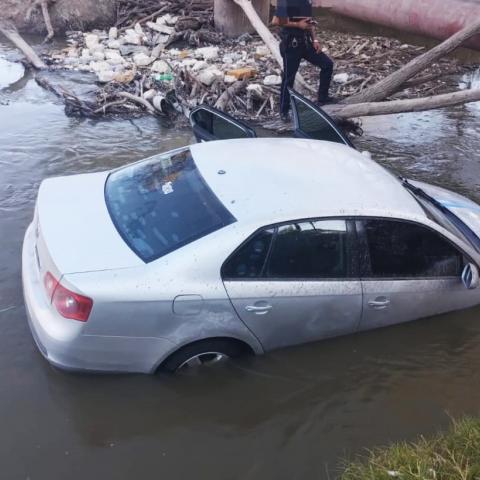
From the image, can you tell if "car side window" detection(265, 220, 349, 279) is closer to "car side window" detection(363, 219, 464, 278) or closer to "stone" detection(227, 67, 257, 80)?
"car side window" detection(363, 219, 464, 278)

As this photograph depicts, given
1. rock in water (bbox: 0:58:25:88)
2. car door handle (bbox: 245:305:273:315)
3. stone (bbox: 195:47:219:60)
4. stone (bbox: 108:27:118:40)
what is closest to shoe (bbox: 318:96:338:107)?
stone (bbox: 195:47:219:60)

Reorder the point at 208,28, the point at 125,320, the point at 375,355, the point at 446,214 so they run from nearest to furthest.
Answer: the point at 125,320 < the point at 375,355 < the point at 446,214 < the point at 208,28

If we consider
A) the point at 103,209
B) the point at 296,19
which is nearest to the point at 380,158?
the point at 296,19

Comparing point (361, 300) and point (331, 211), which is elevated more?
point (331, 211)

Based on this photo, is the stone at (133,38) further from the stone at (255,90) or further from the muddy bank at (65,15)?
the stone at (255,90)

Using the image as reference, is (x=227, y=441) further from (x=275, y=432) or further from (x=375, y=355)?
(x=375, y=355)

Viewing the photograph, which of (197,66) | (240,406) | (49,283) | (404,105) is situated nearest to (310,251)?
(240,406)

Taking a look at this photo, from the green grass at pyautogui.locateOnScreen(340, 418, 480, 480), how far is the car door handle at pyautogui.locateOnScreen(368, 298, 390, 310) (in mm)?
1223

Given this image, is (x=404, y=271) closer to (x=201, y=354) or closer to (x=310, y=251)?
(x=310, y=251)

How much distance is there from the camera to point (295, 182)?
4426 millimetres

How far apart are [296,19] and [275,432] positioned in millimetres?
6355

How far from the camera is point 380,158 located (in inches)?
356

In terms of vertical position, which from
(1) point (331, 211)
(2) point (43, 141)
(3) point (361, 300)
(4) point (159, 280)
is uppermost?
(1) point (331, 211)

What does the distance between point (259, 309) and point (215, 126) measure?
2767 millimetres
